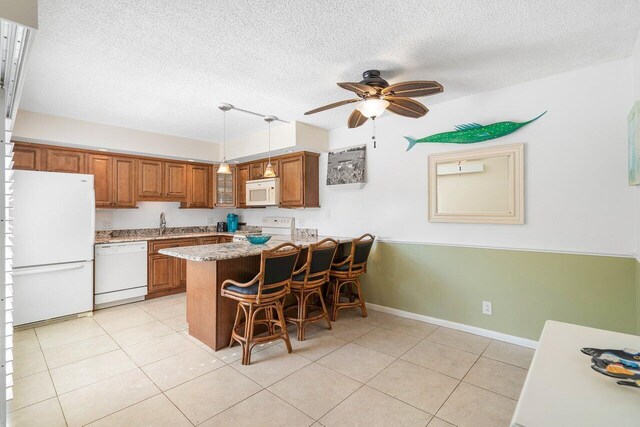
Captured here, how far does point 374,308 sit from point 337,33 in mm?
3149

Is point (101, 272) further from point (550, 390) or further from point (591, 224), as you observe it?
point (591, 224)

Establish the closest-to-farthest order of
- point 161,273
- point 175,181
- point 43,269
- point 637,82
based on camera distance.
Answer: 1. point 637,82
2. point 43,269
3. point 161,273
4. point 175,181

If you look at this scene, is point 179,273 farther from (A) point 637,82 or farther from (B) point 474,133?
(A) point 637,82

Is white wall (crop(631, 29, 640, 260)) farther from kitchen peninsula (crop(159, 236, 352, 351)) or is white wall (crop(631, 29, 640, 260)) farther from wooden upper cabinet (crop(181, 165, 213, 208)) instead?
wooden upper cabinet (crop(181, 165, 213, 208))

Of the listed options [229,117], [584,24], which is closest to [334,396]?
[584,24]

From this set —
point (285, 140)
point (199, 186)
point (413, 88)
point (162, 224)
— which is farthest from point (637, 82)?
point (162, 224)

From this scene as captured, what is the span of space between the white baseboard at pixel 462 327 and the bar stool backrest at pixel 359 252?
680 mm

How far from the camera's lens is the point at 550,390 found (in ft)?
2.87

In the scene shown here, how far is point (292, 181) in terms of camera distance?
14.5 ft

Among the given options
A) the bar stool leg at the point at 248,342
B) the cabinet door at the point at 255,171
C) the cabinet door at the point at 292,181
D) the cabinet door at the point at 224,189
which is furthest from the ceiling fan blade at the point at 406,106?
the cabinet door at the point at 224,189

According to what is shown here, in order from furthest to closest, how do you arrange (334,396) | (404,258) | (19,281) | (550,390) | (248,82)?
(404,258)
(19,281)
(248,82)
(334,396)
(550,390)

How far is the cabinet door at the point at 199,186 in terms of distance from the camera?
512 centimetres

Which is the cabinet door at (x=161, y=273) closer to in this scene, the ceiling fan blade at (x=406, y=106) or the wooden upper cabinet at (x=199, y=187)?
the wooden upper cabinet at (x=199, y=187)

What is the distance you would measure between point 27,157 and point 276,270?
3546mm
